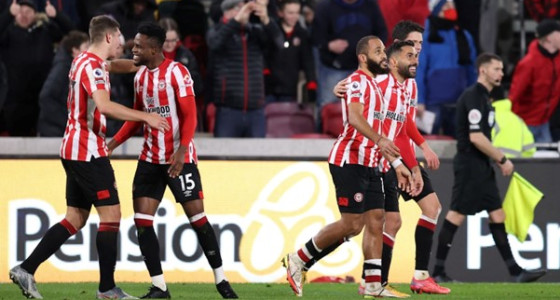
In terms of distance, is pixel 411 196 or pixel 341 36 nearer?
pixel 411 196

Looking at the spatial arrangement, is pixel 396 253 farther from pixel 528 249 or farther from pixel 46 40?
pixel 46 40

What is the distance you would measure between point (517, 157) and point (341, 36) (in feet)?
7.81

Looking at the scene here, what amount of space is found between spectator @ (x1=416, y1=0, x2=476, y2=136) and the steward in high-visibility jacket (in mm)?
793

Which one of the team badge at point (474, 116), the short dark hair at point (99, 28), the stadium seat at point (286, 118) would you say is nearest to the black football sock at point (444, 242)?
the team badge at point (474, 116)

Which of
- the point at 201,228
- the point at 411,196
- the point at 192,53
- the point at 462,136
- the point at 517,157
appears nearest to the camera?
the point at 201,228

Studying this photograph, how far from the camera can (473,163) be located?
44.9 feet

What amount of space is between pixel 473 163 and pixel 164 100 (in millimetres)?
4115

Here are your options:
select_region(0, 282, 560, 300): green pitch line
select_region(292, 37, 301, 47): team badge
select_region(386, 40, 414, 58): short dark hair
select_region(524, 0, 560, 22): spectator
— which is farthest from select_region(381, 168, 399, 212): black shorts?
select_region(524, 0, 560, 22): spectator

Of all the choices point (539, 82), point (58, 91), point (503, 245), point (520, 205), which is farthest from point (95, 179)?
point (539, 82)

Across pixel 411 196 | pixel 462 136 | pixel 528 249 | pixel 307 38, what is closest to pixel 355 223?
pixel 411 196

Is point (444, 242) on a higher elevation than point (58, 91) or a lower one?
lower

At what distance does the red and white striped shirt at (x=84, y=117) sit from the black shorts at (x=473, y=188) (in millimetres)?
4357

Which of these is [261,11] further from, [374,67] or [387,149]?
[387,149]

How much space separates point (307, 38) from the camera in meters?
15.7
